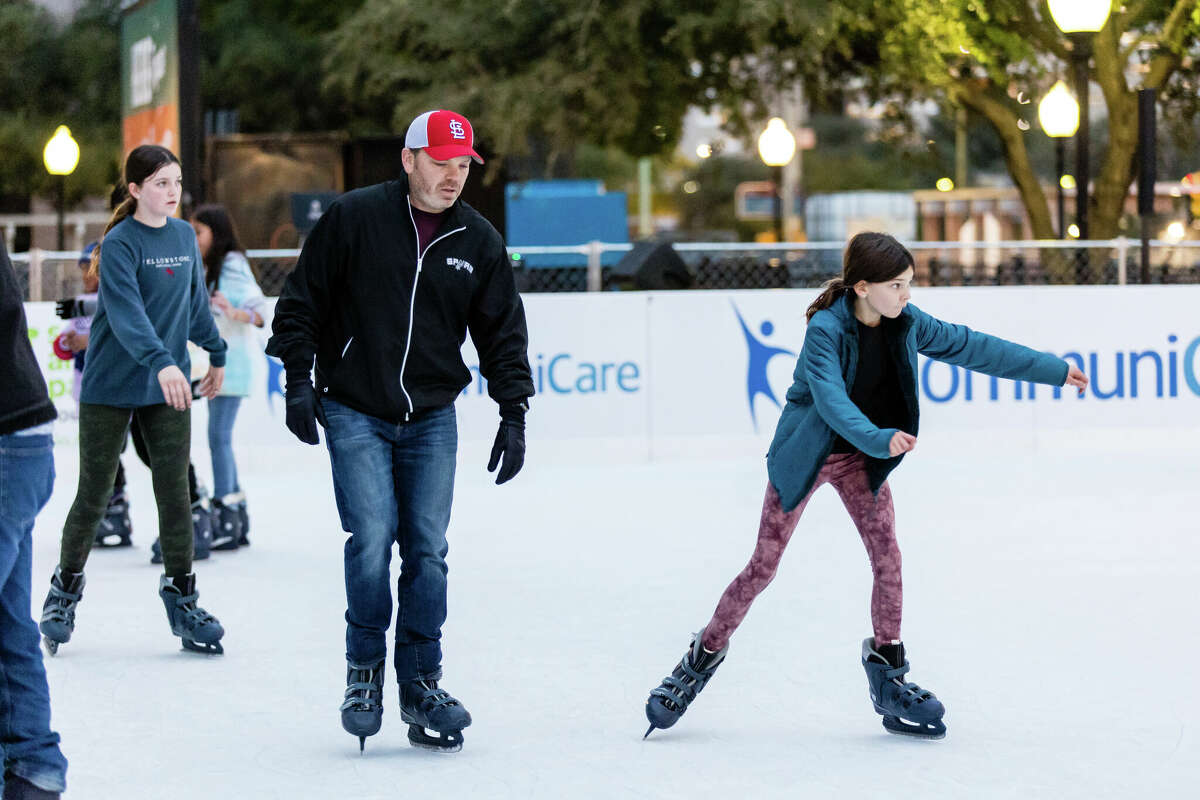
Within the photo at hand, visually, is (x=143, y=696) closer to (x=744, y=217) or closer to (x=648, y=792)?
(x=648, y=792)

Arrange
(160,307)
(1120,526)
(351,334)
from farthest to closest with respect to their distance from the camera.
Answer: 1. (1120,526)
2. (160,307)
3. (351,334)

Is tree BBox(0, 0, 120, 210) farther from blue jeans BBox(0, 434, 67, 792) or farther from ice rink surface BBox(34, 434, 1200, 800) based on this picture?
blue jeans BBox(0, 434, 67, 792)

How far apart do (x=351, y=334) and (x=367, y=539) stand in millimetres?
560

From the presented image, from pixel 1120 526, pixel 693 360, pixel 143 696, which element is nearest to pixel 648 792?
Result: pixel 143 696

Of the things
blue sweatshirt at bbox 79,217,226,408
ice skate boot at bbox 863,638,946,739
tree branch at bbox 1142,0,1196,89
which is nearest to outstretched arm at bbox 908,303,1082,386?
ice skate boot at bbox 863,638,946,739

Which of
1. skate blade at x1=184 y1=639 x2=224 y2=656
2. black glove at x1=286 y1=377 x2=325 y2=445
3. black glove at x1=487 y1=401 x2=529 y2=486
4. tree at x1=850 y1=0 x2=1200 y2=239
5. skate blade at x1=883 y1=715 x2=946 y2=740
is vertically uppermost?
tree at x1=850 y1=0 x2=1200 y2=239

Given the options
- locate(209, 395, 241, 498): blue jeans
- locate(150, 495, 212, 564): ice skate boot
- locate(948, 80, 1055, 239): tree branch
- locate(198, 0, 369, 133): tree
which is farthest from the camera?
locate(198, 0, 369, 133): tree

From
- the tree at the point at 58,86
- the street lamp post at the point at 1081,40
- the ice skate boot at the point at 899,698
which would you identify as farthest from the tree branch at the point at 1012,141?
the tree at the point at 58,86

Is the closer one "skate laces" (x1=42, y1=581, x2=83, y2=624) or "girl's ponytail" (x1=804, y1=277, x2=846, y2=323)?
"girl's ponytail" (x1=804, y1=277, x2=846, y2=323)

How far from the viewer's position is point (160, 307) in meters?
6.54

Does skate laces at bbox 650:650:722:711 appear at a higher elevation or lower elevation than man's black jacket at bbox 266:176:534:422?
lower

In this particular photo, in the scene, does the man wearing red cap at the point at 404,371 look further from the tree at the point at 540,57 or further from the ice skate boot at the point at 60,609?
the tree at the point at 540,57

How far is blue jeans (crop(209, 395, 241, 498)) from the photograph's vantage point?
904 centimetres

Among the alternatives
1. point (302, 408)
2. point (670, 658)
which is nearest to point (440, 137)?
point (302, 408)
